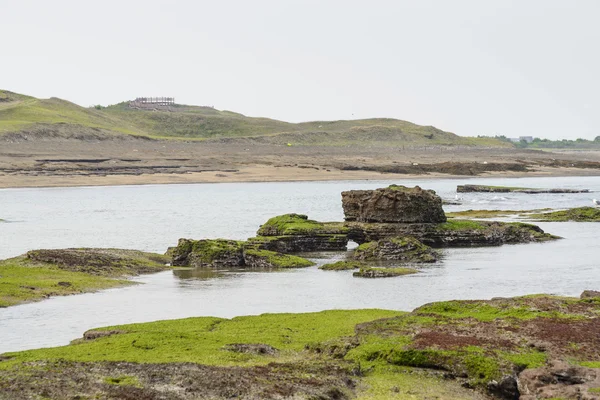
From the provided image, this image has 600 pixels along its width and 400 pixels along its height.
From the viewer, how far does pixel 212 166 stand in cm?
15638

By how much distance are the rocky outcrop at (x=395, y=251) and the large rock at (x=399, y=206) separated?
14.3 ft

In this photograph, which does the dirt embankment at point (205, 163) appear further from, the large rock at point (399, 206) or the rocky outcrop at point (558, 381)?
the rocky outcrop at point (558, 381)

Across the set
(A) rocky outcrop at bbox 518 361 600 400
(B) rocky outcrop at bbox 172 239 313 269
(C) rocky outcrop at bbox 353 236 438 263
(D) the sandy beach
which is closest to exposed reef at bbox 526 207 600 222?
(C) rocky outcrop at bbox 353 236 438 263

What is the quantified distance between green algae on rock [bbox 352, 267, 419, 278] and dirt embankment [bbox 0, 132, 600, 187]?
287ft

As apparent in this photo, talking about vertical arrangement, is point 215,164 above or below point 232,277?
above

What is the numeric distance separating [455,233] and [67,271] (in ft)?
81.7

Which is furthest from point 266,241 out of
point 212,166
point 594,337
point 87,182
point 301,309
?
point 212,166

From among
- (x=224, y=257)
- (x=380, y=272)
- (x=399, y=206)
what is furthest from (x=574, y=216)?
(x=224, y=257)

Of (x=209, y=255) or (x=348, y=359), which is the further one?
(x=209, y=255)

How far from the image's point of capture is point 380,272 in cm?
4578

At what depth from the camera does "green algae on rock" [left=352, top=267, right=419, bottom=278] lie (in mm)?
45500

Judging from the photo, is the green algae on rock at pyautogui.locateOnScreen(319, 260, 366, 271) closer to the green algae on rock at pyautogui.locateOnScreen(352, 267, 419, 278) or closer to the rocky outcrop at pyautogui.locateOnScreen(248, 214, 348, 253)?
the green algae on rock at pyautogui.locateOnScreen(352, 267, 419, 278)

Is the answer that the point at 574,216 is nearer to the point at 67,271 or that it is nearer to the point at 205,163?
the point at 67,271

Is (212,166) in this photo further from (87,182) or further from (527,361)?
(527,361)
